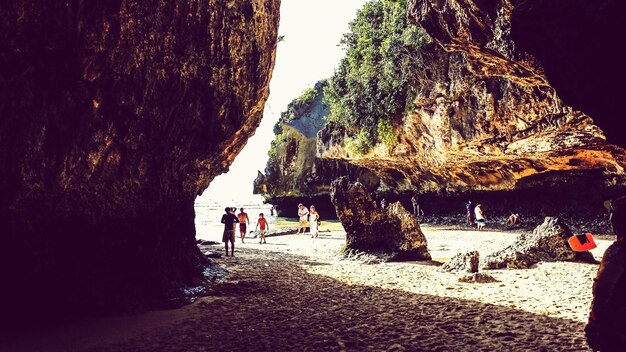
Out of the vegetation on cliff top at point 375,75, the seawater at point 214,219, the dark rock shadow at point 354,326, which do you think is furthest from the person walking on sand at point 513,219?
the dark rock shadow at point 354,326

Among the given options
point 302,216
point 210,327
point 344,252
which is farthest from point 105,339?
point 302,216

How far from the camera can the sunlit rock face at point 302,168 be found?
37.5m

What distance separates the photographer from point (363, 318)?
6133mm

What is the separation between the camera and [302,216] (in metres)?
22.1

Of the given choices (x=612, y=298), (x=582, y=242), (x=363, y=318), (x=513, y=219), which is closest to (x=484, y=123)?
(x=513, y=219)

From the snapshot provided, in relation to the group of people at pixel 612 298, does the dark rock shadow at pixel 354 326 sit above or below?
below

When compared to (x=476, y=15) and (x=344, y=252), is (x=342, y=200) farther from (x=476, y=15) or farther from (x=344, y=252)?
(x=476, y=15)

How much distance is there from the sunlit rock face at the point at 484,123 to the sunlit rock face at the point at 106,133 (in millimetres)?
5676

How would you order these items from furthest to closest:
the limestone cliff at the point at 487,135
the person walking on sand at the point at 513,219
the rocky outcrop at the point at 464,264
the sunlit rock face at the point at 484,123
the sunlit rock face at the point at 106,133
Answer: the person walking on sand at the point at 513,219 < the limestone cliff at the point at 487,135 < the sunlit rock face at the point at 484,123 < the rocky outcrop at the point at 464,264 < the sunlit rock face at the point at 106,133

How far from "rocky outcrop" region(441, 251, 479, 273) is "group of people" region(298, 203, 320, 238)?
33.8 ft

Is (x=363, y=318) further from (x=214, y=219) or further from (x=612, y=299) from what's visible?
(x=214, y=219)

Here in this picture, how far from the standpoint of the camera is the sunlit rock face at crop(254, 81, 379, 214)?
3750cm

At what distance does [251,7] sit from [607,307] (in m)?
8.96

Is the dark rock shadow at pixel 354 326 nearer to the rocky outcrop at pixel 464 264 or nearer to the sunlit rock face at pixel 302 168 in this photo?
the rocky outcrop at pixel 464 264
